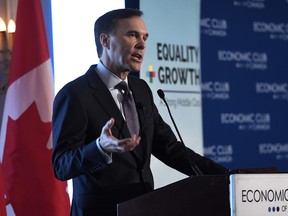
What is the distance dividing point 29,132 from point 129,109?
1191 mm

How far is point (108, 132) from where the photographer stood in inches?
88.8

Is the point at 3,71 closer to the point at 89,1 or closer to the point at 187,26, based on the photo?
the point at 89,1

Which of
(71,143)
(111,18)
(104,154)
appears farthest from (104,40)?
(104,154)

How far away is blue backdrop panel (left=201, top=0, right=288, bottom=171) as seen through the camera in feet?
18.6

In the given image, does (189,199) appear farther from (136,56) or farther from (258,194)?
(136,56)

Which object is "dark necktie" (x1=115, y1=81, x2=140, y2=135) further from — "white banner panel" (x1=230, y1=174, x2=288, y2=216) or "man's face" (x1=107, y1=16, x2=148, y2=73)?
"white banner panel" (x1=230, y1=174, x2=288, y2=216)

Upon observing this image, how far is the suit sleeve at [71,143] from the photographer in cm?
238

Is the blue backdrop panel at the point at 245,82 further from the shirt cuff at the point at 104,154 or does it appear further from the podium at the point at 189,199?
the podium at the point at 189,199

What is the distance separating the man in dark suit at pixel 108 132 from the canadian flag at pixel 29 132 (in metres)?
1.01

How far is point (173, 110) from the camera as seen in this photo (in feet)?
16.9

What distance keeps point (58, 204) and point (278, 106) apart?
121 inches

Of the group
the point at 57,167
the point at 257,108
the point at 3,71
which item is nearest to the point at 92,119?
the point at 57,167

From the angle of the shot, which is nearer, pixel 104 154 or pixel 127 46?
pixel 104 154

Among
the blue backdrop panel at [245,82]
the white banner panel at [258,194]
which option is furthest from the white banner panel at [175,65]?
the white banner panel at [258,194]
